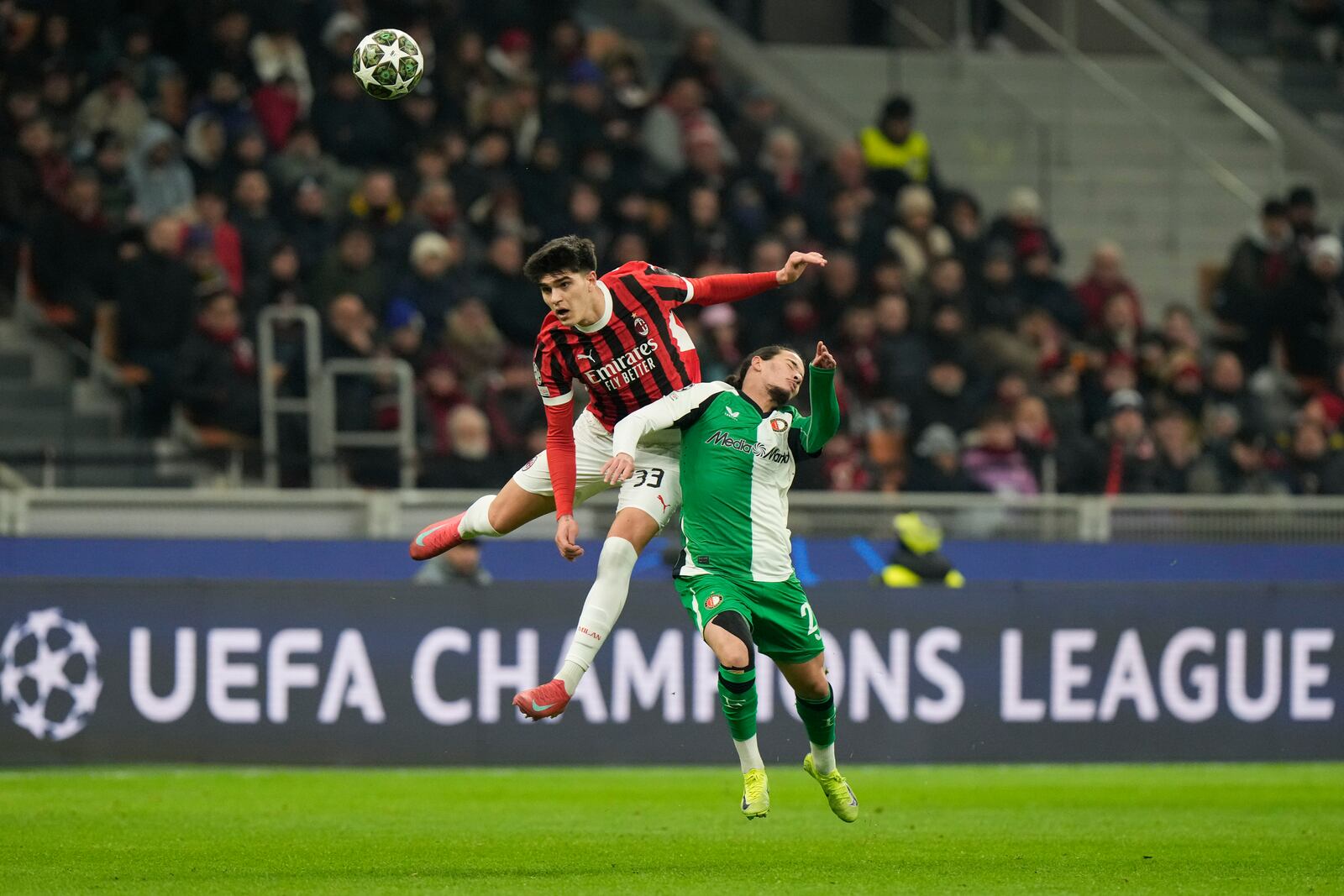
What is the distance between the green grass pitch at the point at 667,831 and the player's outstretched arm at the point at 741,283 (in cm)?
248

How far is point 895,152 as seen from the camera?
65.2ft

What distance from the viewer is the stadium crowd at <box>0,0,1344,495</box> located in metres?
16.0

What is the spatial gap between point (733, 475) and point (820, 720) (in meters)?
1.20

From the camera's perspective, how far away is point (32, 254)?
16250 millimetres

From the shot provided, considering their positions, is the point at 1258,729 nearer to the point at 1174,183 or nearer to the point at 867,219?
the point at 867,219

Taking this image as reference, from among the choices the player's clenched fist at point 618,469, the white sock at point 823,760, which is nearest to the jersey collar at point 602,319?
the player's clenched fist at point 618,469

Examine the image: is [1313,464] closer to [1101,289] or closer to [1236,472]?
[1236,472]

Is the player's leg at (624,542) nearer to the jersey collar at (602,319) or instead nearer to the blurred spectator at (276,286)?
the jersey collar at (602,319)

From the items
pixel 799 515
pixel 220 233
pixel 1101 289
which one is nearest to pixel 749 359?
pixel 799 515

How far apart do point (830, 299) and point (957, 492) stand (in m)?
2.34

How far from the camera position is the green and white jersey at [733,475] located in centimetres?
969

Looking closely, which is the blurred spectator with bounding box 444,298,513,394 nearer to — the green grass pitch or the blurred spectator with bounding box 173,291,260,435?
the blurred spectator with bounding box 173,291,260,435

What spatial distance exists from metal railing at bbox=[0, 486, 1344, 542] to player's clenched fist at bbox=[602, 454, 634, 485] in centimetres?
546

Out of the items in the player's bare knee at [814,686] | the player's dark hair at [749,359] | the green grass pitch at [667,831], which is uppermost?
the player's dark hair at [749,359]
